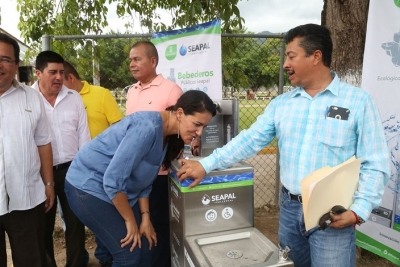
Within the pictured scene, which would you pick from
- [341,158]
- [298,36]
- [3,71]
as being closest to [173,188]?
[341,158]

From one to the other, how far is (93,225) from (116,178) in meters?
0.40

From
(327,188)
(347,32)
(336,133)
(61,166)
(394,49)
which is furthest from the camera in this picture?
(61,166)

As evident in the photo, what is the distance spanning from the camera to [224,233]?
1.64 m

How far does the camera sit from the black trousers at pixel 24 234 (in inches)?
77.5

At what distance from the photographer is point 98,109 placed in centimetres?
287

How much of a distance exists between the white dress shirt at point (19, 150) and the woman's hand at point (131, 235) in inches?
26.2

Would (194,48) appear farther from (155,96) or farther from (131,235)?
(131,235)

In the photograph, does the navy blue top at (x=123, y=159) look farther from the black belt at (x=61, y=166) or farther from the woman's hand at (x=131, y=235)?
the black belt at (x=61, y=166)

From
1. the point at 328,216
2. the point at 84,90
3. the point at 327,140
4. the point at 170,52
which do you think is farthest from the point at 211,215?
the point at 170,52

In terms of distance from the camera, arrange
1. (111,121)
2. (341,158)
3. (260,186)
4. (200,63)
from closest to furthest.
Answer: (341,158), (111,121), (200,63), (260,186)

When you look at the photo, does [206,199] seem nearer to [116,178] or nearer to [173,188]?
[173,188]

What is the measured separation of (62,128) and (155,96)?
0.76 meters

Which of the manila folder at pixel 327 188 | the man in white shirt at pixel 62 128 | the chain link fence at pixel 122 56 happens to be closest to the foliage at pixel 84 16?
the chain link fence at pixel 122 56

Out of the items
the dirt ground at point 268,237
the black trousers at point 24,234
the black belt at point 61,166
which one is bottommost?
the dirt ground at point 268,237
